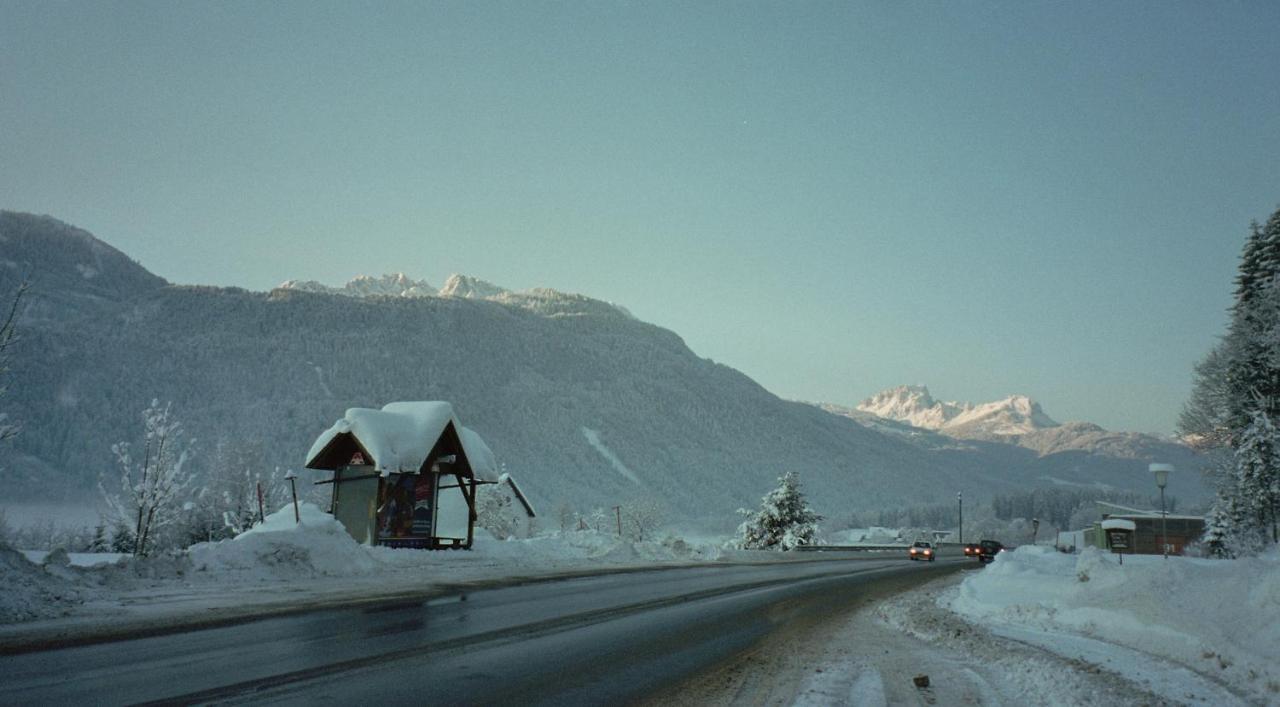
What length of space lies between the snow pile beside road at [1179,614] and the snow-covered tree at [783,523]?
135ft

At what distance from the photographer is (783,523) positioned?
56469 mm

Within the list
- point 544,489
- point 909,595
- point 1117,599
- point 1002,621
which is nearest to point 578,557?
point 909,595

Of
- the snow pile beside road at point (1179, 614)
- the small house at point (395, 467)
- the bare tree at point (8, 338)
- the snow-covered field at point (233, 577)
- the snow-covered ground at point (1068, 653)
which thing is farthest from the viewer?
the small house at point (395, 467)

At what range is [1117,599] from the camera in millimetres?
11742

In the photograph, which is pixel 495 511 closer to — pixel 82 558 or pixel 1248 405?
pixel 82 558

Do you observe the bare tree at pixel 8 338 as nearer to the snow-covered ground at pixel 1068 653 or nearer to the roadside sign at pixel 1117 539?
the snow-covered ground at pixel 1068 653

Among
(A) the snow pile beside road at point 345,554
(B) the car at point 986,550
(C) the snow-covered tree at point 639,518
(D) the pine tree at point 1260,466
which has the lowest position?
(C) the snow-covered tree at point 639,518

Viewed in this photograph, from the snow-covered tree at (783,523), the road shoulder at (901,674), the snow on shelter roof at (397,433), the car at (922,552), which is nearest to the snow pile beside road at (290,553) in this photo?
the snow on shelter roof at (397,433)

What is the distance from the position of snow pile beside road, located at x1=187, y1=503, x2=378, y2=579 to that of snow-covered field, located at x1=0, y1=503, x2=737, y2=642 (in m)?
0.02

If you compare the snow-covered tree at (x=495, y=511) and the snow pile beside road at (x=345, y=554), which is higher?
the snow pile beside road at (x=345, y=554)

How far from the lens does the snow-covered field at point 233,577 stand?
10383mm

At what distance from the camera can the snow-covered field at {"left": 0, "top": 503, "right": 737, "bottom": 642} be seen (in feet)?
34.1

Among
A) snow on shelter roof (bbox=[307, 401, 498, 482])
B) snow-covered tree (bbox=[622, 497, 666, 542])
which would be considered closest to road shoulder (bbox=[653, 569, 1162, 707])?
snow on shelter roof (bbox=[307, 401, 498, 482])

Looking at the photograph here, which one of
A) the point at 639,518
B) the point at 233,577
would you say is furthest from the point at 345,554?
the point at 639,518
